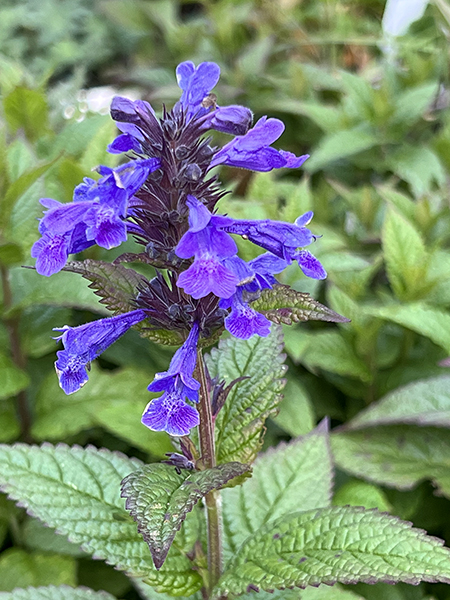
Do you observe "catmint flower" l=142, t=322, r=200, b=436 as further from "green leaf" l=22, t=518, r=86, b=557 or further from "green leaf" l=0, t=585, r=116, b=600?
"green leaf" l=22, t=518, r=86, b=557

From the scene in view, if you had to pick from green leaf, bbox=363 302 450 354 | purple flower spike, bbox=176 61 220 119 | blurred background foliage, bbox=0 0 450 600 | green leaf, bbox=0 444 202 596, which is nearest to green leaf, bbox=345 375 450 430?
blurred background foliage, bbox=0 0 450 600

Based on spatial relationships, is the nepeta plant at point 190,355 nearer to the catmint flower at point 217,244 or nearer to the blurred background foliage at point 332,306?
the catmint flower at point 217,244

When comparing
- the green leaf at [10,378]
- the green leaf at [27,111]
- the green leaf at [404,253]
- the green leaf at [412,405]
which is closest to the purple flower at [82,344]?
the green leaf at [10,378]

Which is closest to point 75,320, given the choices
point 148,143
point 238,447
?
point 238,447

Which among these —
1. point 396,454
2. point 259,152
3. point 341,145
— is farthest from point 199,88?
point 341,145

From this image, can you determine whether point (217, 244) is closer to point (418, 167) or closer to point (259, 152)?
point (259, 152)

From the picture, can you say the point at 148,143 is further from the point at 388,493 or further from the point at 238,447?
the point at 388,493

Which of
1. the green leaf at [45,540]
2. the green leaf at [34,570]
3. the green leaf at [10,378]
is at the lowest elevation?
the green leaf at [34,570]
